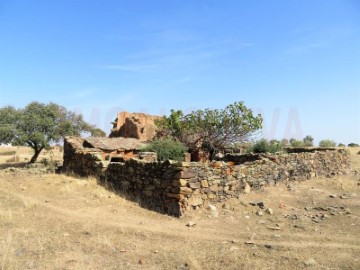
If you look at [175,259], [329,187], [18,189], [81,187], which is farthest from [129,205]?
[329,187]

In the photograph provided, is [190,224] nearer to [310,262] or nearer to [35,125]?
[310,262]

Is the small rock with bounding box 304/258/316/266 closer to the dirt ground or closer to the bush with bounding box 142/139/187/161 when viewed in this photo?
the dirt ground

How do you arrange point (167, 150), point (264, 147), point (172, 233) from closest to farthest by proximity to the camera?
point (172, 233) < point (167, 150) < point (264, 147)

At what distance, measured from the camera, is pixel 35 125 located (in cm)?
2573

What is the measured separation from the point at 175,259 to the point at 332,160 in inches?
495

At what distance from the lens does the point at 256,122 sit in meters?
22.2

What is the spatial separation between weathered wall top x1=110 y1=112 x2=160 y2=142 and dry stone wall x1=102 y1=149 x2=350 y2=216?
43.6 feet

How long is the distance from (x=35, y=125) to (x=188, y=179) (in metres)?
20.7

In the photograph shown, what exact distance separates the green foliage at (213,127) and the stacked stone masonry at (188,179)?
9.41 metres

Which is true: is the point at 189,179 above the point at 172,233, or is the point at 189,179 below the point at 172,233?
above

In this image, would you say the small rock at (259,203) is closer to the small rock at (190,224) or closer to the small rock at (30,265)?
the small rock at (190,224)

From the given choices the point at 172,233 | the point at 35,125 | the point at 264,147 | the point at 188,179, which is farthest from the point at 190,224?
the point at 35,125

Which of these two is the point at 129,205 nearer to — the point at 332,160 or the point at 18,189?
the point at 18,189

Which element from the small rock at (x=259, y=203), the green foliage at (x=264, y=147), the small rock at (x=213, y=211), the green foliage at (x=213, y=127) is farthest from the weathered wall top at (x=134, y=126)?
the small rock at (x=213, y=211)
